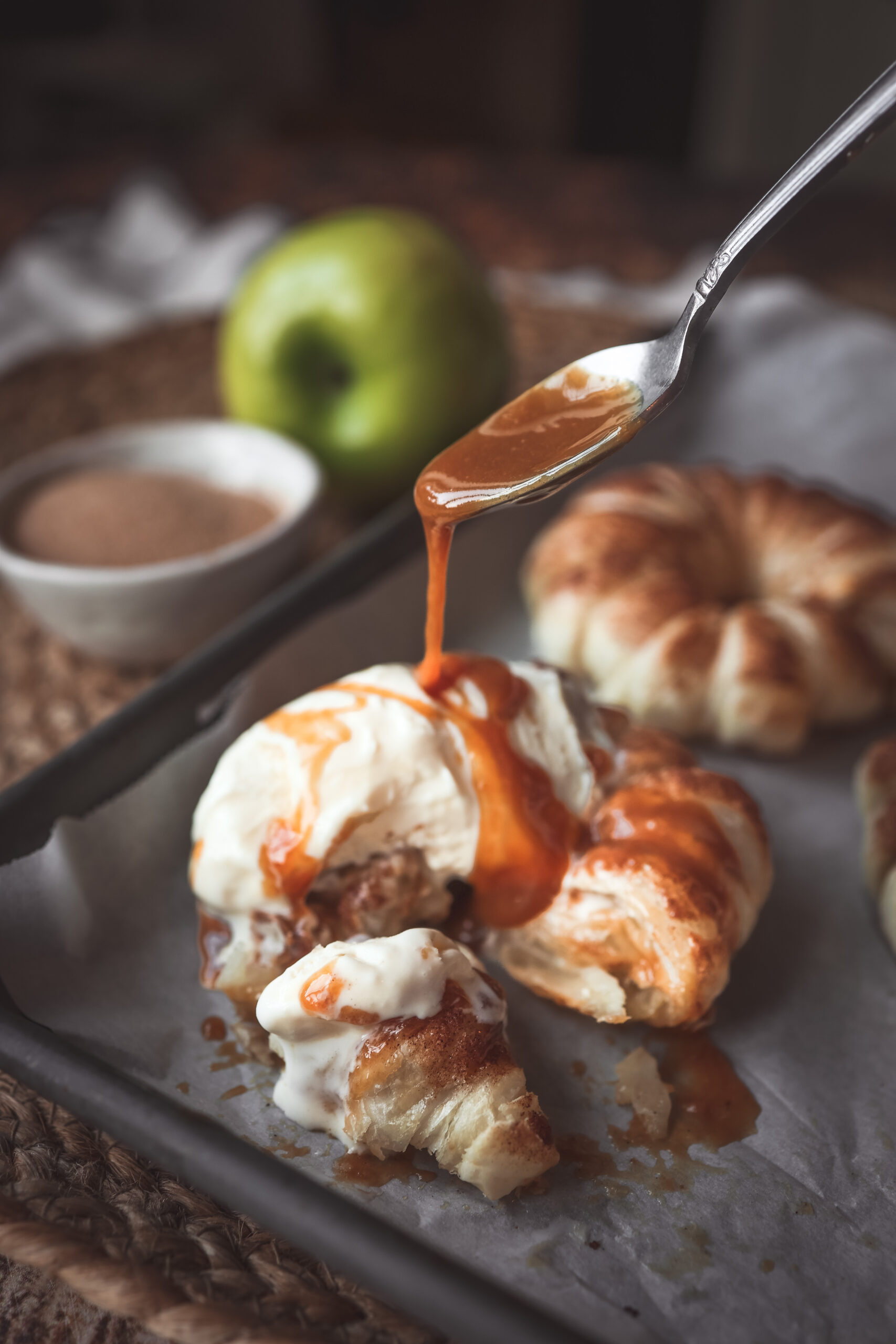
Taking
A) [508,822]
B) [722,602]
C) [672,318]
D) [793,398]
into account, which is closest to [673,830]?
[508,822]

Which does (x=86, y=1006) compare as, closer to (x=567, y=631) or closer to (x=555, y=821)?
(x=555, y=821)

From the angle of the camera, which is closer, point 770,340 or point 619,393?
point 619,393

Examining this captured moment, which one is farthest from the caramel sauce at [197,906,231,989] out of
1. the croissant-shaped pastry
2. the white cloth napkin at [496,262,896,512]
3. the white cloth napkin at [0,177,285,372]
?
the white cloth napkin at [0,177,285,372]

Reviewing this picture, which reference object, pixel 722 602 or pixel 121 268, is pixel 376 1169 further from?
pixel 121 268

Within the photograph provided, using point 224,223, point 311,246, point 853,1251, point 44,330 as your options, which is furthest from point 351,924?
point 224,223

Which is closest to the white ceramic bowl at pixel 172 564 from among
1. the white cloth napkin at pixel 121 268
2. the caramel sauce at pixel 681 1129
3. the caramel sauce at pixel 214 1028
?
the caramel sauce at pixel 214 1028
